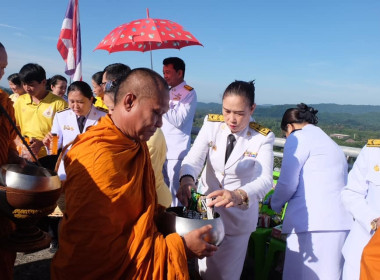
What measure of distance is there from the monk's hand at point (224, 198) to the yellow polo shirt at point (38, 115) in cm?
344

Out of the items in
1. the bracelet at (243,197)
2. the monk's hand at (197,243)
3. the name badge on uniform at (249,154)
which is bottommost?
the monk's hand at (197,243)

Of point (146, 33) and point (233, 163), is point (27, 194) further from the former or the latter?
point (146, 33)

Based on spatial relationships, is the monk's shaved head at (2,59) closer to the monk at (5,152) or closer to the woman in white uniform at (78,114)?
the monk at (5,152)

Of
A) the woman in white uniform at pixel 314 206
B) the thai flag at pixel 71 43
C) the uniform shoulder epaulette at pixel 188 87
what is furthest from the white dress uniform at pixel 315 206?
the thai flag at pixel 71 43

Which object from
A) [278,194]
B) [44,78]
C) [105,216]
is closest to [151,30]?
[44,78]

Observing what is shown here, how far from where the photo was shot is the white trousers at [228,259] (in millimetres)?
2836

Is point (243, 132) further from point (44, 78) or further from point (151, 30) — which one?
point (44, 78)

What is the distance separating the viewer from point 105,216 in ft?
5.14

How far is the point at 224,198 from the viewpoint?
2.08 m

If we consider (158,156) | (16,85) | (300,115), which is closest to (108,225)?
(158,156)

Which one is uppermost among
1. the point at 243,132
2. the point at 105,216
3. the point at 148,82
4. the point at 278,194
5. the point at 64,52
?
the point at 64,52

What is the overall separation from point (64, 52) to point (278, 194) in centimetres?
537

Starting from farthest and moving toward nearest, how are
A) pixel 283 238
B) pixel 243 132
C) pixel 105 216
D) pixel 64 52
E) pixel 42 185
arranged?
pixel 64 52 < pixel 283 238 < pixel 243 132 < pixel 42 185 < pixel 105 216

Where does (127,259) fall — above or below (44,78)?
below
